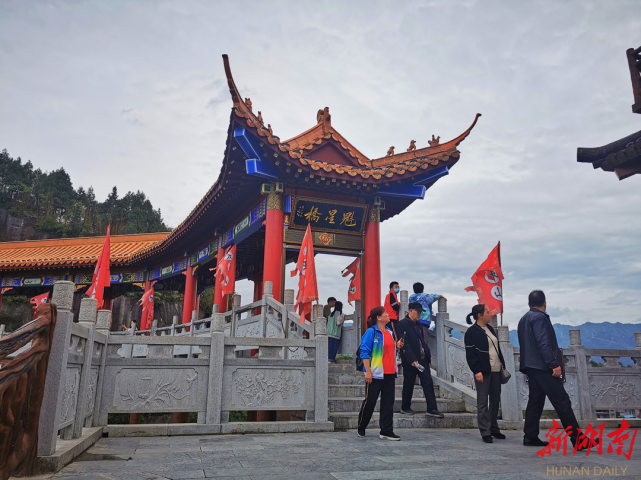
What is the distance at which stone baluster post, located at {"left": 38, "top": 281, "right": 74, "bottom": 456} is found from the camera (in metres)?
3.86

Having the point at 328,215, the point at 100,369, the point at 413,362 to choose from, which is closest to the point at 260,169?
the point at 328,215

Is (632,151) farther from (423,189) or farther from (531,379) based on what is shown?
(423,189)

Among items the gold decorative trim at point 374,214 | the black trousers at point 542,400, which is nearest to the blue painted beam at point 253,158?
the gold decorative trim at point 374,214

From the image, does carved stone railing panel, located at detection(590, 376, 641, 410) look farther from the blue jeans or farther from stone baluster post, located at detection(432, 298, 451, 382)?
the blue jeans

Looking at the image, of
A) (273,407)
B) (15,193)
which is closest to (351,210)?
(273,407)

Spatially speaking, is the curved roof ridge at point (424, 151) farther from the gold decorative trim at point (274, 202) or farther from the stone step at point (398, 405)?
the stone step at point (398, 405)

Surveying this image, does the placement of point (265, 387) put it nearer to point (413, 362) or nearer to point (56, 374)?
point (413, 362)

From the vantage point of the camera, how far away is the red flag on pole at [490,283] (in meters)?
8.69

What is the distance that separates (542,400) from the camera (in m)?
5.26

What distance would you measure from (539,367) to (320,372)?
9.57 ft

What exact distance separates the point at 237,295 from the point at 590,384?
6858 mm

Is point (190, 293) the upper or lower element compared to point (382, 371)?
upper

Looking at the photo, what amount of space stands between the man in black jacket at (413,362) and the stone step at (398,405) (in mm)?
415

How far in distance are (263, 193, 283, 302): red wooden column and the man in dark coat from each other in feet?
19.8
